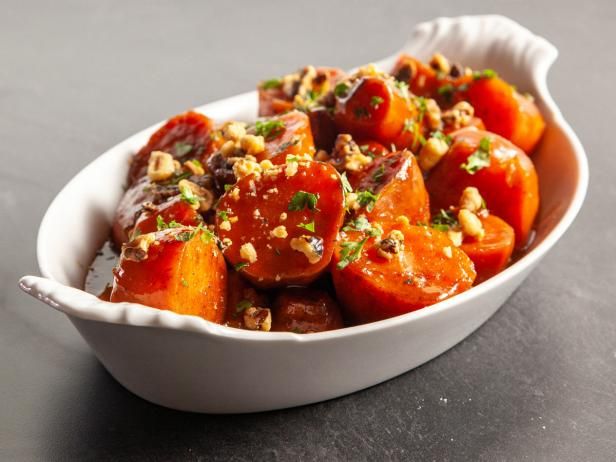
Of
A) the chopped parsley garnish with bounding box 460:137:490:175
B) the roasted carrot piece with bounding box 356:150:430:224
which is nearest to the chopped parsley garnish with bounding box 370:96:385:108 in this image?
the roasted carrot piece with bounding box 356:150:430:224

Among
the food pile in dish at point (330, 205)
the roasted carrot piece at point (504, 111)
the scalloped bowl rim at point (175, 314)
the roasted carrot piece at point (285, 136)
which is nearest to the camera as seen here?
the scalloped bowl rim at point (175, 314)

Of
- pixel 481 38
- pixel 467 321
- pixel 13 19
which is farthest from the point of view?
pixel 13 19

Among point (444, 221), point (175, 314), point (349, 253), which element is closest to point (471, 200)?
point (444, 221)

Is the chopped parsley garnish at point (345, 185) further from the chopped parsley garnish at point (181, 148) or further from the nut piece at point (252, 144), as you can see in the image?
the chopped parsley garnish at point (181, 148)

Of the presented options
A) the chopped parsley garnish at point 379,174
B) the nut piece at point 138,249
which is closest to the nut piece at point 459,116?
the chopped parsley garnish at point 379,174

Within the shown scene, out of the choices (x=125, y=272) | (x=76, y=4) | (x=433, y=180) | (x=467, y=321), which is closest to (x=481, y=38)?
(x=433, y=180)

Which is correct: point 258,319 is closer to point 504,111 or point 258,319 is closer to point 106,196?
point 106,196

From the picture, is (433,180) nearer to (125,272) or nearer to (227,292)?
(227,292)
